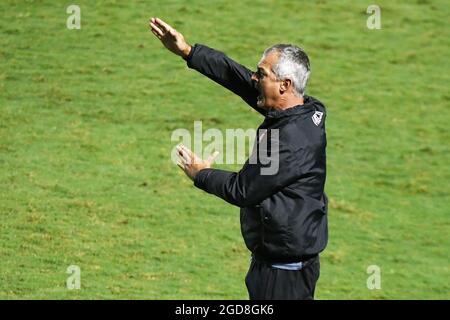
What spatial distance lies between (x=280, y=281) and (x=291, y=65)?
1.34m

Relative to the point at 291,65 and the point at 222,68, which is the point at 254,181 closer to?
the point at 291,65

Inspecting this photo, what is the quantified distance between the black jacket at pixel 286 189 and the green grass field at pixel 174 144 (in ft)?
11.7

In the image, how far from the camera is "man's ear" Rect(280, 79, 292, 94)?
5.73 meters

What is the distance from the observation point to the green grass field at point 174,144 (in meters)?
9.82

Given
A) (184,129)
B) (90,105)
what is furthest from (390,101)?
(90,105)

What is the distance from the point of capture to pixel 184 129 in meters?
12.7

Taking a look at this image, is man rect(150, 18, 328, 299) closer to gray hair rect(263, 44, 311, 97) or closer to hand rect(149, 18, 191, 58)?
gray hair rect(263, 44, 311, 97)

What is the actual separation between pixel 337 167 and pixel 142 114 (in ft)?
9.20

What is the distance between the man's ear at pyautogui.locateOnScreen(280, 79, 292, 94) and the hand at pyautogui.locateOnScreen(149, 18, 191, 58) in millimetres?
1021
